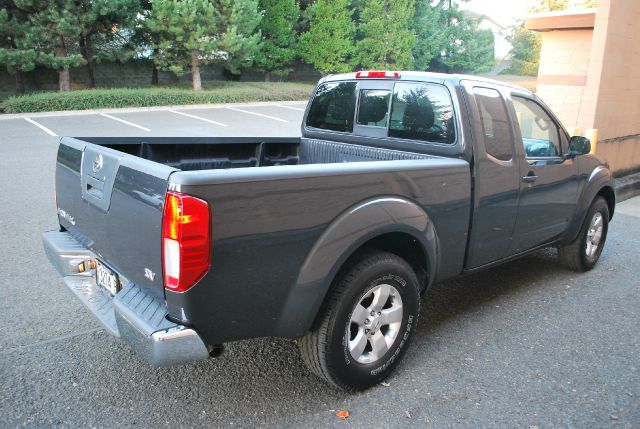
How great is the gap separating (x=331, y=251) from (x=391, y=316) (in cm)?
71

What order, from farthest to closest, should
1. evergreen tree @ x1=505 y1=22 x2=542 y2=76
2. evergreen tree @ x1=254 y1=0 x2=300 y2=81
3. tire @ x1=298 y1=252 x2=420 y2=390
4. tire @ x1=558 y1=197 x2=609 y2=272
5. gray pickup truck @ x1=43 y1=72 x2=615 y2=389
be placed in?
evergreen tree @ x1=505 y1=22 x2=542 y2=76 → evergreen tree @ x1=254 y1=0 x2=300 y2=81 → tire @ x1=558 y1=197 x2=609 y2=272 → tire @ x1=298 y1=252 x2=420 y2=390 → gray pickup truck @ x1=43 y1=72 x2=615 y2=389

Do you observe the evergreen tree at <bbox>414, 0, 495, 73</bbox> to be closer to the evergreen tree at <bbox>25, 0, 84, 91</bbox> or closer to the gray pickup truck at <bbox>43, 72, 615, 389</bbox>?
the evergreen tree at <bbox>25, 0, 84, 91</bbox>

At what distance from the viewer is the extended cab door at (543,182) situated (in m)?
4.03

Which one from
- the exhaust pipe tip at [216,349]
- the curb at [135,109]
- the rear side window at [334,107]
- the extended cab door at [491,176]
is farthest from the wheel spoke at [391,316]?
the curb at [135,109]

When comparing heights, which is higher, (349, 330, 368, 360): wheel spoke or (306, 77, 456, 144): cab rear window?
(306, 77, 456, 144): cab rear window

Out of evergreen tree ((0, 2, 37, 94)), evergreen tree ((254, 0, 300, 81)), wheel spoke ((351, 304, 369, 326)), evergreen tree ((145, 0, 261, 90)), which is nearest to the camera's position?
wheel spoke ((351, 304, 369, 326))

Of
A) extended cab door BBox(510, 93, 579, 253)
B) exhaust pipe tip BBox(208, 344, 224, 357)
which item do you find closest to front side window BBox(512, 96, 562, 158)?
Result: extended cab door BBox(510, 93, 579, 253)

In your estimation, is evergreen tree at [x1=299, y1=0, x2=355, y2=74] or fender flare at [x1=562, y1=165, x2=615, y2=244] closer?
fender flare at [x1=562, y1=165, x2=615, y2=244]

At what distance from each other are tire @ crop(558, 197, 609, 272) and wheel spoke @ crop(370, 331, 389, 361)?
2.76m

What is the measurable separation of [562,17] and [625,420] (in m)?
8.08

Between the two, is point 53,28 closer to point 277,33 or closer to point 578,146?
point 277,33

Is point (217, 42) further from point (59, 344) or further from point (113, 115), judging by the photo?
point (59, 344)

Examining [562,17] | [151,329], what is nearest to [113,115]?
[562,17]

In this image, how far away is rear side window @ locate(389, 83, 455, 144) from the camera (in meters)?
3.61
